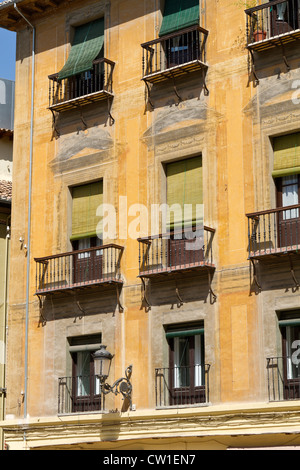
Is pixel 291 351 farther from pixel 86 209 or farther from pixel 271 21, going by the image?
pixel 271 21

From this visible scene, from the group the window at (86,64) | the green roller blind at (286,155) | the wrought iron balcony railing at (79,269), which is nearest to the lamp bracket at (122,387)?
the wrought iron balcony railing at (79,269)

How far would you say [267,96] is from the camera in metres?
21.4

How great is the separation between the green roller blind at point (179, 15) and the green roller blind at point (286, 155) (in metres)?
3.92

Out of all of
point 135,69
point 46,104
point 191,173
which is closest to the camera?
point 191,173

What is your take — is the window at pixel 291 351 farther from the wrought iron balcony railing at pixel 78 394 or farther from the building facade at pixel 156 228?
the wrought iron balcony railing at pixel 78 394

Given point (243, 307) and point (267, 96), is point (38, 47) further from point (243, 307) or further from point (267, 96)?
point (243, 307)

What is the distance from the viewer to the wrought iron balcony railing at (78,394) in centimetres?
2331

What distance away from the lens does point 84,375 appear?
23.7m

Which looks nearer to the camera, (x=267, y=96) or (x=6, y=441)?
(x=267, y=96)

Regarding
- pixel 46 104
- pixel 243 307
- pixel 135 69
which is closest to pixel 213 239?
pixel 243 307

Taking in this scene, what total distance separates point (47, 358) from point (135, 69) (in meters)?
7.45

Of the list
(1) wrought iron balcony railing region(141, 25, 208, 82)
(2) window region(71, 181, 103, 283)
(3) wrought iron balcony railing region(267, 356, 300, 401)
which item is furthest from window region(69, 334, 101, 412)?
(1) wrought iron balcony railing region(141, 25, 208, 82)

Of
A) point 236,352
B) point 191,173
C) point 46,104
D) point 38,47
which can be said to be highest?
point 38,47

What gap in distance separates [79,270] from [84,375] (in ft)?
8.36
